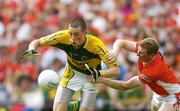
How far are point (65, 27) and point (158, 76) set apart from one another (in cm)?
602

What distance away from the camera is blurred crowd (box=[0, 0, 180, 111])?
1561 centimetres

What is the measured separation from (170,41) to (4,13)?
14.7 feet

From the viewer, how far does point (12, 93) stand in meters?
15.9

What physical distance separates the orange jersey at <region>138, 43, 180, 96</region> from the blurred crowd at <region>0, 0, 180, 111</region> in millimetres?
3246

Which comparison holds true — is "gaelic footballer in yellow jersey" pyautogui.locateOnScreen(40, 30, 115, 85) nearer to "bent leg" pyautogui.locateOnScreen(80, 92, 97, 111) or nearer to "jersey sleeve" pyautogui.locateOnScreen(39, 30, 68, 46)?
"jersey sleeve" pyautogui.locateOnScreen(39, 30, 68, 46)

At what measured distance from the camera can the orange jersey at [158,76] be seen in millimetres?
11938

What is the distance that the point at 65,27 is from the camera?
695 inches

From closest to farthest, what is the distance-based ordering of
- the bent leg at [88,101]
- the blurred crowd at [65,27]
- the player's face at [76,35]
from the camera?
the player's face at [76,35], the bent leg at [88,101], the blurred crowd at [65,27]

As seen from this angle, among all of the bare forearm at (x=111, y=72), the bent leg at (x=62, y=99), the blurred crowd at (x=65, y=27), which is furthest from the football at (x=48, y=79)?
the blurred crowd at (x=65, y=27)

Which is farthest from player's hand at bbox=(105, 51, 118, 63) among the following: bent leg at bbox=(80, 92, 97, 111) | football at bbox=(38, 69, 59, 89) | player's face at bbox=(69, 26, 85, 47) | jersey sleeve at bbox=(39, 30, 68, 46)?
football at bbox=(38, 69, 59, 89)

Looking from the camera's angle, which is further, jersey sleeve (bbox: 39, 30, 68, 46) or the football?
the football

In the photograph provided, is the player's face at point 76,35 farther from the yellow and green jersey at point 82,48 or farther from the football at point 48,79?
the football at point 48,79

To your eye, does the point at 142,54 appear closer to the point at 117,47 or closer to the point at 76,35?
the point at 117,47

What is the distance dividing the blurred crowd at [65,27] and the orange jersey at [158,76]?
10.6 feet
